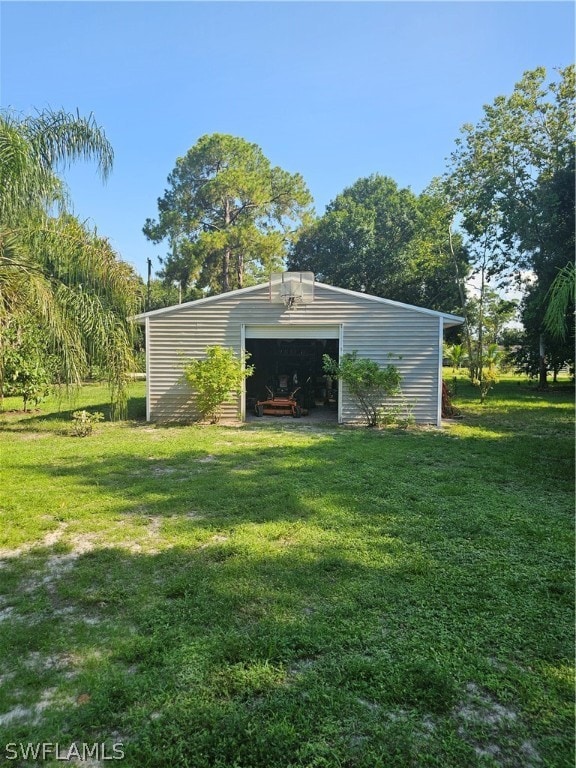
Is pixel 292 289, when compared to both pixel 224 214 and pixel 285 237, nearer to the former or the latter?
pixel 224 214

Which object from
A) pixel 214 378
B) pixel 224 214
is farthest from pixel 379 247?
pixel 214 378

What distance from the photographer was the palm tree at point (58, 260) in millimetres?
6156

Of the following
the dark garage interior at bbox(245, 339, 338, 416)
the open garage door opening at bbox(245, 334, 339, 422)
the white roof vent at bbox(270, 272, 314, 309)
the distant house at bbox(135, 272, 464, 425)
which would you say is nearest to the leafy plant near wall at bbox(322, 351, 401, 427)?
the distant house at bbox(135, 272, 464, 425)

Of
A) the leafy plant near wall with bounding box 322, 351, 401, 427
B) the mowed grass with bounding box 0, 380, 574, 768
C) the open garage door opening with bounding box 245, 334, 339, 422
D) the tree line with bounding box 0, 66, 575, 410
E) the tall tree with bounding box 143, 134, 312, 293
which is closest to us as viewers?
the mowed grass with bounding box 0, 380, 574, 768

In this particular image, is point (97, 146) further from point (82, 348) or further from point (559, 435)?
point (559, 435)

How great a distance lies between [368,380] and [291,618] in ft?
25.5

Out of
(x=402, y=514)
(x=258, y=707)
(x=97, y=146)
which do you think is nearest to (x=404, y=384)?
(x=402, y=514)

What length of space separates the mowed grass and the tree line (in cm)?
277

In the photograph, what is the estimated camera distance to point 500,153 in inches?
813

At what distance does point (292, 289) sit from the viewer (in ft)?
34.0

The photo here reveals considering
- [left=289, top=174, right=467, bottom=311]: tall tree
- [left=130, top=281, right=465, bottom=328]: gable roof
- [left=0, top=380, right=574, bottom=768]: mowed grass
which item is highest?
[left=289, top=174, right=467, bottom=311]: tall tree

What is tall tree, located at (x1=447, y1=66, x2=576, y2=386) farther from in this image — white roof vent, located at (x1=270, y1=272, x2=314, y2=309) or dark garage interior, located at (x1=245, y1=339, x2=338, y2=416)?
white roof vent, located at (x1=270, y1=272, x2=314, y2=309)

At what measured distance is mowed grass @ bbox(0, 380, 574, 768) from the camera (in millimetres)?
1889

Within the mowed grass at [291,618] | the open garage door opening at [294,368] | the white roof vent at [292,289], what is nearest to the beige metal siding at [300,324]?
the white roof vent at [292,289]
